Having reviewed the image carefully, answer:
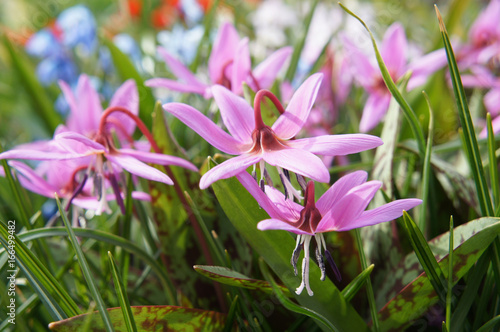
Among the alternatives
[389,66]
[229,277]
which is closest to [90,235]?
[229,277]

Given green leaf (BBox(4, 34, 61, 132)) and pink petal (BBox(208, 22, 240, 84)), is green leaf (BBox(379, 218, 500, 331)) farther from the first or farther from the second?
green leaf (BBox(4, 34, 61, 132))

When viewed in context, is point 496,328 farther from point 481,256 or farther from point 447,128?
point 447,128

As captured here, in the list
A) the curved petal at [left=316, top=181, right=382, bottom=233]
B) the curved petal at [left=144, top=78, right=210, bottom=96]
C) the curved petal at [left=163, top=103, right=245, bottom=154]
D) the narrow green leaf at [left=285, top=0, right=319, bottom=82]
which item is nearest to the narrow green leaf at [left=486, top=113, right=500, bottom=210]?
the curved petal at [left=316, top=181, right=382, bottom=233]

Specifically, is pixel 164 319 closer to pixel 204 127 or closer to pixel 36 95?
pixel 204 127

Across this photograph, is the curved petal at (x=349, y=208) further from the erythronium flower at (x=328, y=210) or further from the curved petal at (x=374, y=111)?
the curved petal at (x=374, y=111)

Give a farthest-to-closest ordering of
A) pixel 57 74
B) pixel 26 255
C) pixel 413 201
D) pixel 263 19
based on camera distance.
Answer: pixel 263 19 → pixel 57 74 → pixel 26 255 → pixel 413 201

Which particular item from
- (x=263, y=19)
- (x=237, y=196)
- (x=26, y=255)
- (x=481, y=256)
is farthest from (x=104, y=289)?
(x=263, y=19)
